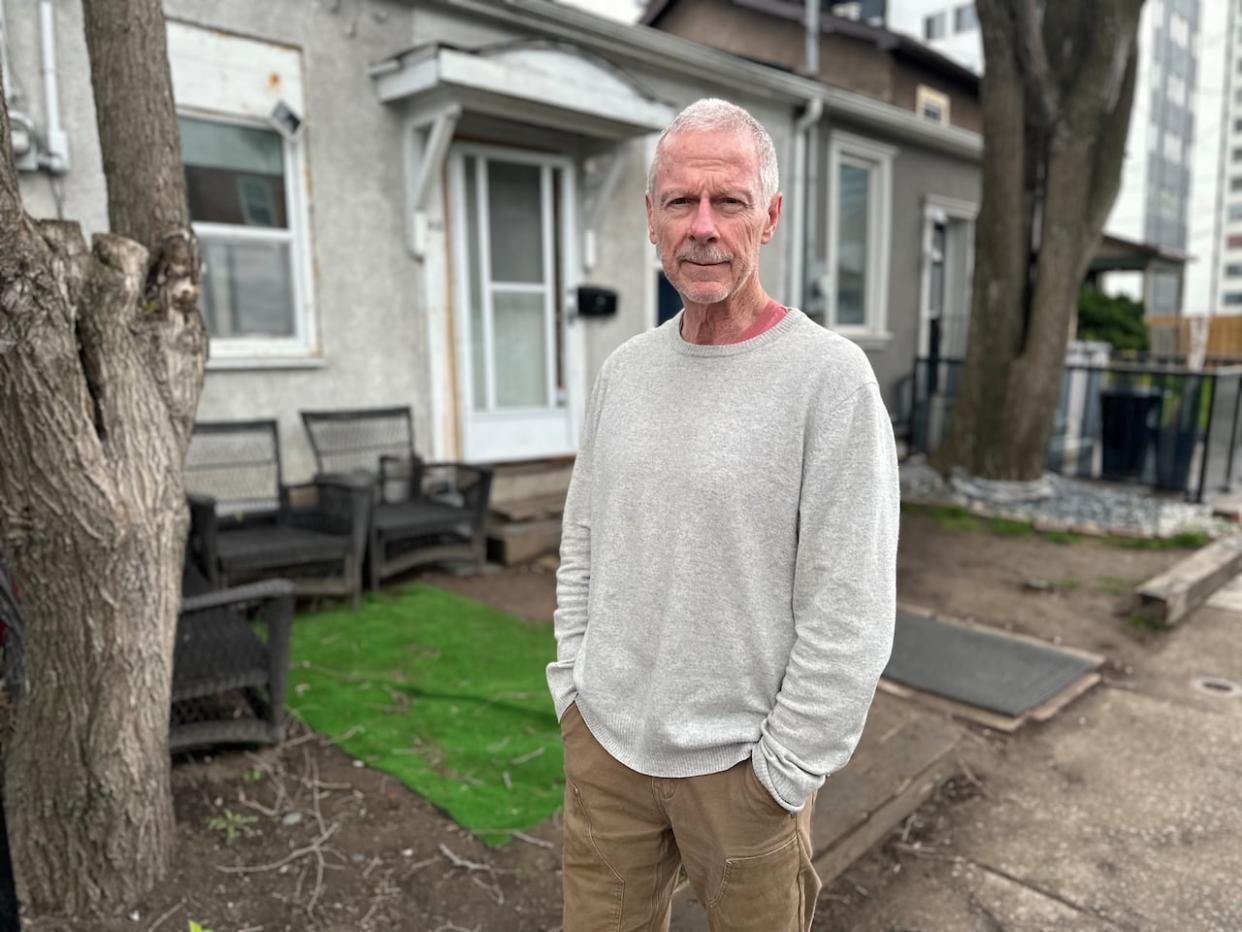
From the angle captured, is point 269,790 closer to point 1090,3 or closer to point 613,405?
point 613,405

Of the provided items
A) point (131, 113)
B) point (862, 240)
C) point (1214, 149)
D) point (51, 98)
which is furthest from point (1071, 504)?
point (1214, 149)

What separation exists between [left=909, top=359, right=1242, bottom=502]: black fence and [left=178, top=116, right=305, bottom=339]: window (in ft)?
20.9

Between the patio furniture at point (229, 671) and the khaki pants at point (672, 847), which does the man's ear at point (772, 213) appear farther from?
the patio furniture at point (229, 671)

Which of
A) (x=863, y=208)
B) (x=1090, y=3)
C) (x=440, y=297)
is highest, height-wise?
(x=1090, y=3)

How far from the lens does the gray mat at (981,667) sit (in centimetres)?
365

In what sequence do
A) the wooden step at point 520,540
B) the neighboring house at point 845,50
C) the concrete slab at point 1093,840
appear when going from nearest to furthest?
the concrete slab at point 1093,840
the wooden step at point 520,540
the neighboring house at point 845,50

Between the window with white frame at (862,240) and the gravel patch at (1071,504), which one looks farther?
the window with white frame at (862,240)

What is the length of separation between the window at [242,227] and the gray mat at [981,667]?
405cm

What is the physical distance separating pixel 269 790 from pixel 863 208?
8.82 m

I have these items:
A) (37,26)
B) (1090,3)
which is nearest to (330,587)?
(37,26)

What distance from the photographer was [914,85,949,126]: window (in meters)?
12.0

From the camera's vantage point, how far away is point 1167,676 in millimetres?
3934

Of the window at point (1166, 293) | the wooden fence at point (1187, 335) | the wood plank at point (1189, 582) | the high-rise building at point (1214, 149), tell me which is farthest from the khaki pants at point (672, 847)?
the high-rise building at point (1214, 149)

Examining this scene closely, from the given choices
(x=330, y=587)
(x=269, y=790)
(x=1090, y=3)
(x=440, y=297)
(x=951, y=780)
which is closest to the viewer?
(x=269, y=790)
